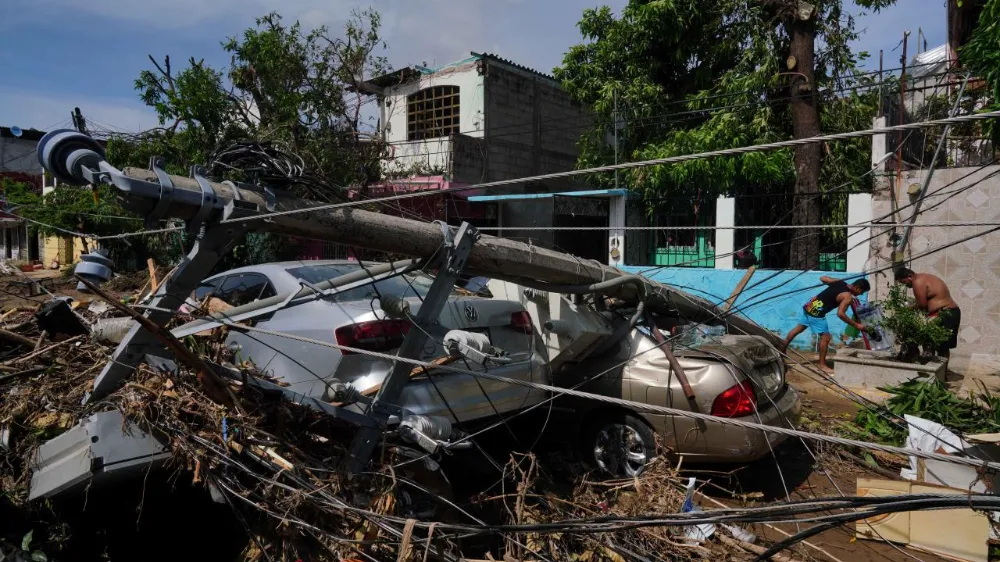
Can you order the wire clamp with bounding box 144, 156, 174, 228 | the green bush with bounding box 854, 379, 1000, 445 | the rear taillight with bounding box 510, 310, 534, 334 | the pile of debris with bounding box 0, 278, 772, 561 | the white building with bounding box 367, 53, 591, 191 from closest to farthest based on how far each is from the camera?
1. the wire clamp with bounding box 144, 156, 174, 228
2. the pile of debris with bounding box 0, 278, 772, 561
3. the rear taillight with bounding box 510, 310, 534, 334
4. the green bush with bounding box 854, 379, 1000, 445
5. the white building with bounding box 367, 53, 591, 191

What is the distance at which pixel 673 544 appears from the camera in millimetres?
3791

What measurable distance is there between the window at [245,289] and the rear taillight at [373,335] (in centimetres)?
116

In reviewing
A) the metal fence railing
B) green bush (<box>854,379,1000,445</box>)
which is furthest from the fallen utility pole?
the metal fence railing

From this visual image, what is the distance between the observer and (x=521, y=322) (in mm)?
5230

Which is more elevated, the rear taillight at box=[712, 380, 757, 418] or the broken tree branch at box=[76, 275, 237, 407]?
the broken tree branch at box=[76, 275, 237, 407]

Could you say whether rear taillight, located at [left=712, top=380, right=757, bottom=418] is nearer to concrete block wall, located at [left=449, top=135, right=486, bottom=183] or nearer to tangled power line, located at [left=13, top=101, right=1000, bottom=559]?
tangled power line, located at [left=13, top=101, right=1000, bottom=559]

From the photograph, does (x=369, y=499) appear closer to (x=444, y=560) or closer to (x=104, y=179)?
(x=444, y=560)

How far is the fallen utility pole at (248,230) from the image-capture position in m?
3.06

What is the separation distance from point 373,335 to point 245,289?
1.74 meters

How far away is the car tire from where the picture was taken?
5050mm

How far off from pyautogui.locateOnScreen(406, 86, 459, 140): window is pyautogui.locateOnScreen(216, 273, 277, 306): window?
12573 mm

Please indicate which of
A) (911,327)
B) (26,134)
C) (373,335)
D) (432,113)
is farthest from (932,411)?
(26,134)

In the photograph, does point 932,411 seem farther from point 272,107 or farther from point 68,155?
point 272,107

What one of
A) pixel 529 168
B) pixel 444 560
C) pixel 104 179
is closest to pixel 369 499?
pixel 444 560
